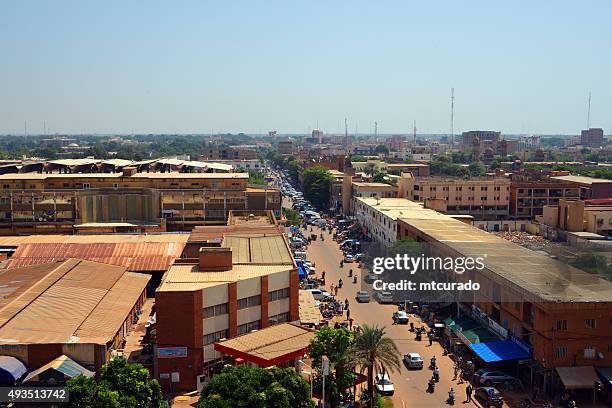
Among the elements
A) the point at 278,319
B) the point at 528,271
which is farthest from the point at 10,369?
the point at 528,271

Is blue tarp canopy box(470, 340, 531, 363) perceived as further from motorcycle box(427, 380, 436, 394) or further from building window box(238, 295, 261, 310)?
building window box(238, 295, 261, 310)

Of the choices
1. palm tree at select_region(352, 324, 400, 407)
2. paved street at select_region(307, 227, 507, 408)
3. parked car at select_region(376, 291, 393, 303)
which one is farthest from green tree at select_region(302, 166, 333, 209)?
palm tree at select_region(352, 324, 400, 407)

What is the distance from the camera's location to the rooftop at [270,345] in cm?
2278

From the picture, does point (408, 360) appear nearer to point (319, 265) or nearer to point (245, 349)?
point (245, 349)

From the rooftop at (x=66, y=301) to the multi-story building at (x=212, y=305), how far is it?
102 inches

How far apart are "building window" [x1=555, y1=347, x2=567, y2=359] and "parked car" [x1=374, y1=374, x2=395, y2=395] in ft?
20.6

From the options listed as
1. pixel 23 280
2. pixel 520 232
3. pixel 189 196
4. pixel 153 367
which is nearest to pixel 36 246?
pixel 23 280

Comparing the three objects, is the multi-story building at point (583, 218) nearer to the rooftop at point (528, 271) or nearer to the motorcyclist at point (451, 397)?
the rooftop at point (528, 271)

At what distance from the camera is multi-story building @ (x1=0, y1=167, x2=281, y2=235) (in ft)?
159

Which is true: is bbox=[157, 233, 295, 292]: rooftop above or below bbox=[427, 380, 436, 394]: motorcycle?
above

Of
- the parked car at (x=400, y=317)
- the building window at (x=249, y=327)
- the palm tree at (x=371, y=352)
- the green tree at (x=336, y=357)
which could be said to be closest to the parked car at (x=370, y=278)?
the parked car at (x=400, y=317)

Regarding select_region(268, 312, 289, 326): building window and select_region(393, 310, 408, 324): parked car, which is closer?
select_region(268, 312, 289, 326): building window

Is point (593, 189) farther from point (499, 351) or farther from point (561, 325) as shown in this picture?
point (561, 325)

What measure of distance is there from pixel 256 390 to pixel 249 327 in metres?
7.28
